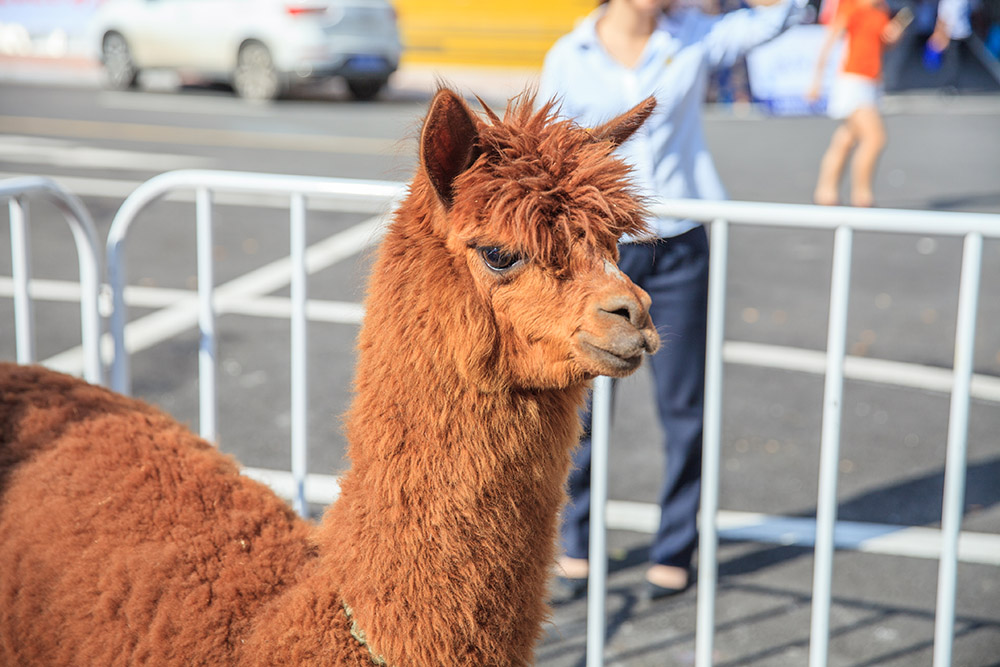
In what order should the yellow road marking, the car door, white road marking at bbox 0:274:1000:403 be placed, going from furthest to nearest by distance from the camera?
the car door → the yellow road marking → white road marking at bbox 0:274:1000:403

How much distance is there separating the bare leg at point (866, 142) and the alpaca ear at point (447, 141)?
828 centimetres

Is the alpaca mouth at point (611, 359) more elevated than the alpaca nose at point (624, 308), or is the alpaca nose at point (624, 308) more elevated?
the alpaca nose at point (624, 308)

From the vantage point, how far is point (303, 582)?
1919 millimetres

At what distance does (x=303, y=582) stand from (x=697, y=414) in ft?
6.86

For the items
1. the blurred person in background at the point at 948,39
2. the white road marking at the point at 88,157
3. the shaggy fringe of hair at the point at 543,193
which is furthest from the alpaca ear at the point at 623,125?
the blurred person in background at the point at 948,39

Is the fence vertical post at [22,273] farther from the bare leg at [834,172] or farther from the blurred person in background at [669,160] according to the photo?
the bare leg at [834,172]

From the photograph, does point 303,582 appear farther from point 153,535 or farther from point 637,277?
point 637,277

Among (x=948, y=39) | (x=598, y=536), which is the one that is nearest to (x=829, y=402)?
(x=598, y=536)

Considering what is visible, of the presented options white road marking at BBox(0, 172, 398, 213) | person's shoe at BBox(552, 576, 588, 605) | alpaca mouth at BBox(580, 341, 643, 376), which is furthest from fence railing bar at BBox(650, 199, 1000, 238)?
white road marking at BBox(0, 172, 398, 213)

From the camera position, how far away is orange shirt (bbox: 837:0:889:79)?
29.8 ft

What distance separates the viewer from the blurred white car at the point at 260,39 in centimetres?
1723

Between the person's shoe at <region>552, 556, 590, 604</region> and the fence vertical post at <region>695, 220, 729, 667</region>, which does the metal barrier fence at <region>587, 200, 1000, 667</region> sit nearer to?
the fence vertical post at <region>695, 220, 729, 667</region>

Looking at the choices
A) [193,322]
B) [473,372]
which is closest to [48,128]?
[193,322]

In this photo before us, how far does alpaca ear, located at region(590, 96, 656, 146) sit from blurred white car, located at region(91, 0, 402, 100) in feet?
53.4
